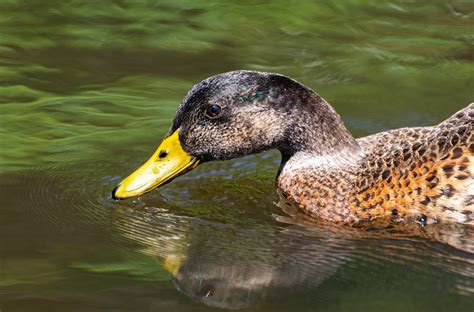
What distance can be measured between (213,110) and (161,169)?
65 centimetres

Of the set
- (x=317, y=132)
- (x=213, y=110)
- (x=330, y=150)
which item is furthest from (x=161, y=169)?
(x=330, y=150)

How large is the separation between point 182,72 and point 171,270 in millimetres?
4670

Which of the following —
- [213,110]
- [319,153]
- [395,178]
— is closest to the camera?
[395,178]

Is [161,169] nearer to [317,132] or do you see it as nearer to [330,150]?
[317,132]

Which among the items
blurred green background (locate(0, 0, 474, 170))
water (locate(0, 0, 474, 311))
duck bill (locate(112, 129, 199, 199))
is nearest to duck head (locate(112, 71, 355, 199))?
duck bill (locate(112, 129, 199, 199))

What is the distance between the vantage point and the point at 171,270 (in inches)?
289

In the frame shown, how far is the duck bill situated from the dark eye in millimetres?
309

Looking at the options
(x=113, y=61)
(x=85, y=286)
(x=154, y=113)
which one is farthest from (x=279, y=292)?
(x=113, y=61)

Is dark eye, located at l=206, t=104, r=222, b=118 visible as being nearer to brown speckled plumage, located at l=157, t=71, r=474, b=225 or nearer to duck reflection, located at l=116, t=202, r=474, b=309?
brown speckled plumage, located at l=157, t=71, r=474, b=225

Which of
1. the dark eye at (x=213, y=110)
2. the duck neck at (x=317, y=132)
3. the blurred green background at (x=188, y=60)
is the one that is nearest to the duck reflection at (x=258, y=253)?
the duck neck at (x=317, y=132)

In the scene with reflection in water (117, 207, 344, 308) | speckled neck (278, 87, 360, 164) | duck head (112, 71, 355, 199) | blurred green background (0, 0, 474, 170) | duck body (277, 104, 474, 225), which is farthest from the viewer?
blurred green background (0, 0, 474, 170)

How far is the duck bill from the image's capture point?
843 cm

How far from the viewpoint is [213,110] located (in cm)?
845

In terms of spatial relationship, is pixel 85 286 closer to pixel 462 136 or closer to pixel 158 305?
pixel 158 305
